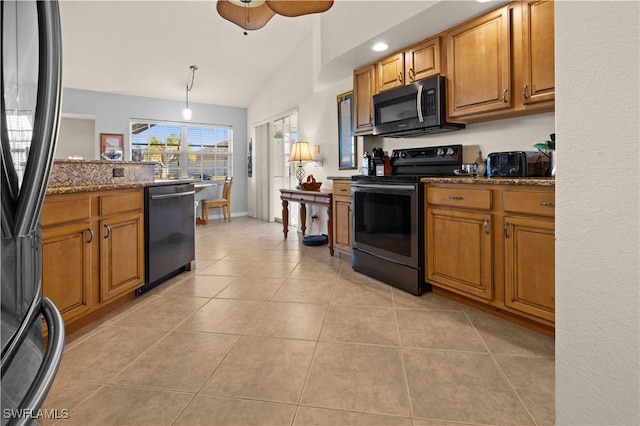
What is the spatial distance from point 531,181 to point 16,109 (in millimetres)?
2127

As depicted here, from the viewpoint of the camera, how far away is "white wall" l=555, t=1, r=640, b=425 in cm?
61

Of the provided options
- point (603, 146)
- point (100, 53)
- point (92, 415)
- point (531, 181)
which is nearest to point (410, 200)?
point (531, 181)

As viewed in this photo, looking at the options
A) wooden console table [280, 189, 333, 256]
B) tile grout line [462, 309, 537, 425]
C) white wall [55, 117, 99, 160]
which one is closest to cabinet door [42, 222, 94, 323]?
tile grout line [462, 309, 537, 425]

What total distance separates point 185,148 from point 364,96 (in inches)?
194

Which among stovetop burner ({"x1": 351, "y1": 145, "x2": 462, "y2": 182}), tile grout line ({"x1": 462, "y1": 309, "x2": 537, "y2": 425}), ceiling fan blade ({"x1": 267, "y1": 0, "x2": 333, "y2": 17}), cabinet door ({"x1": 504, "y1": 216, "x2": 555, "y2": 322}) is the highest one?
ceiling fan blade ({"x1": 267, "y1": 0, "x2": 333, "y2": 17})

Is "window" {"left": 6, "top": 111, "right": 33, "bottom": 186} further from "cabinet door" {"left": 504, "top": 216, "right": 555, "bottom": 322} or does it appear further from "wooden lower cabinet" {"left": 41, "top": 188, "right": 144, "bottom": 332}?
"cabinet door" {"left": 504, "top": 216, "right": 555, "bottom": 322}

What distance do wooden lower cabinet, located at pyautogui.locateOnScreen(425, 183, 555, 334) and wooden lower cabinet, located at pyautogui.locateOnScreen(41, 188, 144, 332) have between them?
2205 millimetres

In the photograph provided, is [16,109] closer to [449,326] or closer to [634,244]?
[634,244]

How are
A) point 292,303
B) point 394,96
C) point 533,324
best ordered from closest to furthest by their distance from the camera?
point 533,324, point 292,303, point 394,96

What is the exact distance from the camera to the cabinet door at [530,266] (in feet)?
6.04

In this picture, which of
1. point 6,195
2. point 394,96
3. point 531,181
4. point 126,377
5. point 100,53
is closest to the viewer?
point 6,195

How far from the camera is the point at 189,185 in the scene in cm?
321

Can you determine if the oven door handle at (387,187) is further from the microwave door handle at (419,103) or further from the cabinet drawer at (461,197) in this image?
the microwave door handle at (419,103)

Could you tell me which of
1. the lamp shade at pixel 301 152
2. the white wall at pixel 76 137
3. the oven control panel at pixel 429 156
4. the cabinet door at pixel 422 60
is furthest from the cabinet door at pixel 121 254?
the white wall at pixel 76 137
